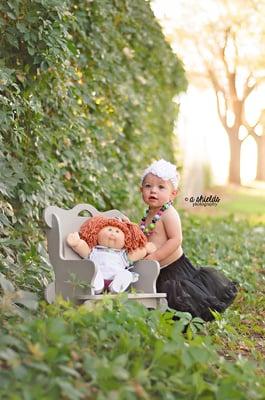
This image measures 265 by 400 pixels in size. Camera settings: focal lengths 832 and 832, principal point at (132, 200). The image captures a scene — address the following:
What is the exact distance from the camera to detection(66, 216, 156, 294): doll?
4.33m

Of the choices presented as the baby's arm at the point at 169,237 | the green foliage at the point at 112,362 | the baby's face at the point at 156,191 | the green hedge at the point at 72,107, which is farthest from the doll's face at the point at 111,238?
the green foliage at the point at 112,362

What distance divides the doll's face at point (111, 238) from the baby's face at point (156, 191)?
1.25 ft

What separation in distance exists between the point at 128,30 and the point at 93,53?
4.19 feet

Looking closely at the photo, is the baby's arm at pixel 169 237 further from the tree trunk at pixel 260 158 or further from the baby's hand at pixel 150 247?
the tree trunk at pixel 260 158

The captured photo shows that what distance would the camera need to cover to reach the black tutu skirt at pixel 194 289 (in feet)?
15.3

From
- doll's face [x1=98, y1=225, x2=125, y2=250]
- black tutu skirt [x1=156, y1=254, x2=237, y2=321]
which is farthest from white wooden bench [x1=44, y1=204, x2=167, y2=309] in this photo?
black tutu skirt [x1=156, y1=254, x2=237, y2=321]

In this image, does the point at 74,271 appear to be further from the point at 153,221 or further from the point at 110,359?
the point at 110,359

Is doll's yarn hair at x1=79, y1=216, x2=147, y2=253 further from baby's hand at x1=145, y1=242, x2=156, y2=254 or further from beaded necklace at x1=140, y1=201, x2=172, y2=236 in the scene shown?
beaded necklace at x1=140, y1=201, x2=172, y2=236

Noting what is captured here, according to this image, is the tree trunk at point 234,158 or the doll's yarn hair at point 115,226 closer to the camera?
the doll's yarn hair at point 115,226

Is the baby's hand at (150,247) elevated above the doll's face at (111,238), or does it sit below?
below

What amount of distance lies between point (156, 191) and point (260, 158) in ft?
74.5

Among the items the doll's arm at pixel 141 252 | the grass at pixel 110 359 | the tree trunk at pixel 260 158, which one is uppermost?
the doll's arm at pixel 141 252

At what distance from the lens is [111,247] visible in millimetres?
4445

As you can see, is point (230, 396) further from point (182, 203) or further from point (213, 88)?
point (213, 88)
